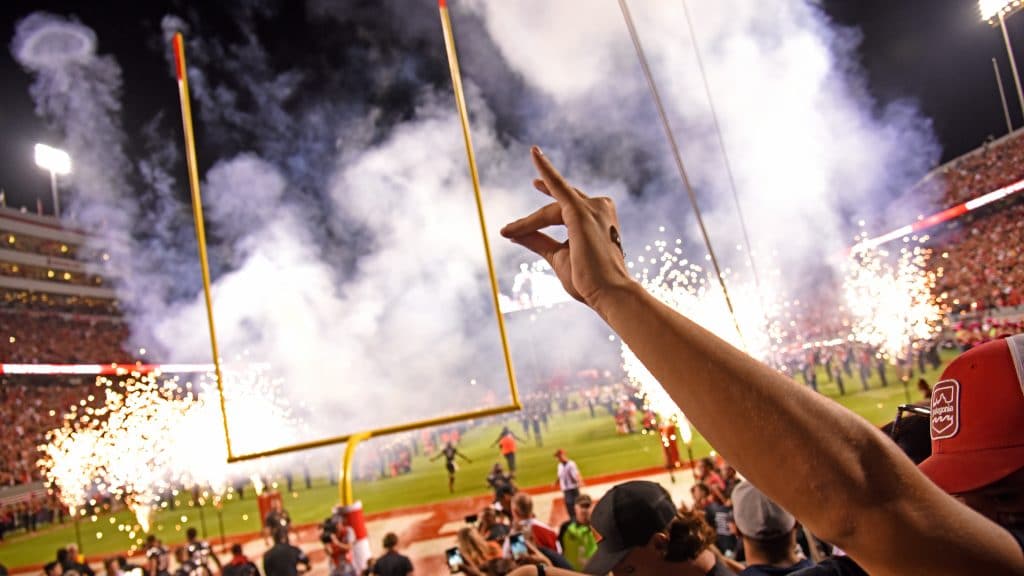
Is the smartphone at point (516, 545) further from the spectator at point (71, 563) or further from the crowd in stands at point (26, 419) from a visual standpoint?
the crowd in stands at point (26, 419)

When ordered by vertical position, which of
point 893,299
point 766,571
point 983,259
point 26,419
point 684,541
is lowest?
point 766,571

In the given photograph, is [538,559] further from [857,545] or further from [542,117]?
[542,117]

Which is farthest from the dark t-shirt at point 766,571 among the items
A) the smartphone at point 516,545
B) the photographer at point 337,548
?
the photographer at point 337,548

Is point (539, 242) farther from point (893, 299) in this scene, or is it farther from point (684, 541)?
point (893, 299)

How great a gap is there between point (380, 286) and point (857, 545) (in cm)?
1000

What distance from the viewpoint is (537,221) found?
36.5 inches

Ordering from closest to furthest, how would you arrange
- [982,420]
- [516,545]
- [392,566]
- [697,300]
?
[982,420] → [516,545] → [392,566] → [697,300]

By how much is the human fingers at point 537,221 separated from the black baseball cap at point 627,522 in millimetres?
1226

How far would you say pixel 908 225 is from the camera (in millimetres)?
27797

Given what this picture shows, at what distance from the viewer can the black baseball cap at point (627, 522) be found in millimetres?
1887

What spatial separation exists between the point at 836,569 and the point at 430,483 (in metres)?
18.6

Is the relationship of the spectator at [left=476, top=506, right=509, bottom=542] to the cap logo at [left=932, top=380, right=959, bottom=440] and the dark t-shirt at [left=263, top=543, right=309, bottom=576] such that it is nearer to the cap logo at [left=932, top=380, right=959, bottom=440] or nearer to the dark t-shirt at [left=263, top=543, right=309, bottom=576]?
the dark t-shirt at [left=263, top=543, right=309, bottom=576]

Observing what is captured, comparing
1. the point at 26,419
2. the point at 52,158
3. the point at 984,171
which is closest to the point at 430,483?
the point at 26,419

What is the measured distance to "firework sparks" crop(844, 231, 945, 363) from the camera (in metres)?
22.0
